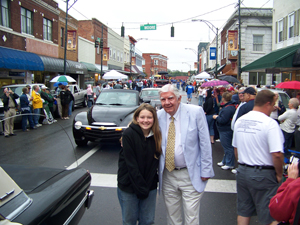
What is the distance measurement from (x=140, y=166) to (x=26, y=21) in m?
22.1

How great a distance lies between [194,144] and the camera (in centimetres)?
279

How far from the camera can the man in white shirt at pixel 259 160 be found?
9.32 feet

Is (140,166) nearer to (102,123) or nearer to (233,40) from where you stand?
(102,123)

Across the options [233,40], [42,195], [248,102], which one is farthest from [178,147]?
[233,40]

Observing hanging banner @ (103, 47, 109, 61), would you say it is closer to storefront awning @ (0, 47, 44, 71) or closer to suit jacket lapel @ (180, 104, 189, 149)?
storefront awning @ (0, 47, 44, 71)

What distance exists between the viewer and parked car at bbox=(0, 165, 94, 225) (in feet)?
5.76

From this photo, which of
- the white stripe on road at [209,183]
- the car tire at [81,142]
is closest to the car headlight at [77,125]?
the car tire at [81,142]

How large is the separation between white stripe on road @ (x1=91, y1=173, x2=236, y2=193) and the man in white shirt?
1.75 metres

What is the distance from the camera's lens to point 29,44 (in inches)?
829

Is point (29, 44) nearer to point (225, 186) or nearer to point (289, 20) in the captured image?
point (289, 20)

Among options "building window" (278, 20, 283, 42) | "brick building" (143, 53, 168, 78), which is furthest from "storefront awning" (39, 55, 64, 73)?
"brick building" (143, 53, 168, 78)

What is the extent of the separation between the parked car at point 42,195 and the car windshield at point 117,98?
19.5 ft

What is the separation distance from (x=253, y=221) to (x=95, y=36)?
38.3 m

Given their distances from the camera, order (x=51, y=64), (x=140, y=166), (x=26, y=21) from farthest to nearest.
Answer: (x=51, y=64), (x=26, y=21), (x=140, y=166)
